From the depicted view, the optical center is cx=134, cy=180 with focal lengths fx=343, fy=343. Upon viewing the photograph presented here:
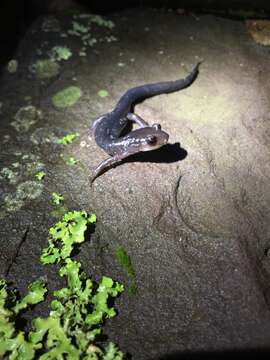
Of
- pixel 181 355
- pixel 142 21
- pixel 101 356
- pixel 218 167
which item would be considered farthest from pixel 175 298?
pixel 142 21

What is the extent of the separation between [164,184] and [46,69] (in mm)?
3265

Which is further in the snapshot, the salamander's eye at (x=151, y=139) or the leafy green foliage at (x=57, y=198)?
the salamander's eye at (x=151, y=139)

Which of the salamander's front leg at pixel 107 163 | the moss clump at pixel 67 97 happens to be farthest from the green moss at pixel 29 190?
the moss clump at pixel 67 97

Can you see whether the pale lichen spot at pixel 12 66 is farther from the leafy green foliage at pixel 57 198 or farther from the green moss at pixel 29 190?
the leafy green foliage at pixel 57 198

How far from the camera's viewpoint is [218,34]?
6688 mm

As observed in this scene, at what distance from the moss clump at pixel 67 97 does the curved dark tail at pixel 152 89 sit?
81 centimetres

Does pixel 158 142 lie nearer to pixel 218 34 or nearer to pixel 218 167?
pixel 218 167

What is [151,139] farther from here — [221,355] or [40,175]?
[221,355]

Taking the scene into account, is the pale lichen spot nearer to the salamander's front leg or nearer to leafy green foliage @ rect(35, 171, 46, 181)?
leafy green foliage @ rect(35, 171, 46, 181)

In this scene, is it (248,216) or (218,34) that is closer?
(248,216)

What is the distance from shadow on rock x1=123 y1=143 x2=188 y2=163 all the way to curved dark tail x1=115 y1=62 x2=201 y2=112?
86 centimetres

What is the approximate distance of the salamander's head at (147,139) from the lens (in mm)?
4348

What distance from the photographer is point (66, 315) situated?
3199 millimetres

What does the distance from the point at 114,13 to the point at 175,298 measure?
614 cm
